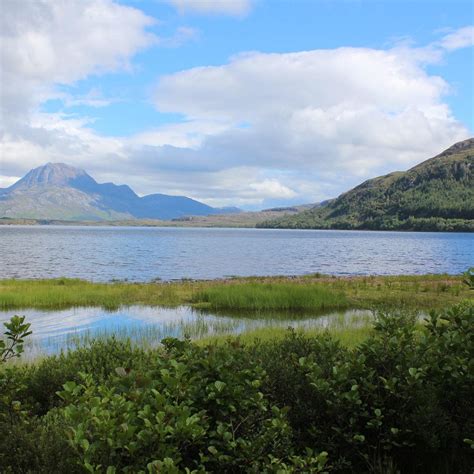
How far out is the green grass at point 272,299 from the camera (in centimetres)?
3162

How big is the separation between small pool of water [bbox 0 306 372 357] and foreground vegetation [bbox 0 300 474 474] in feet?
43.4

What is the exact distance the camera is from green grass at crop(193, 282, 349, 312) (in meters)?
31.6

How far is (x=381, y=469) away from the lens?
5.46 metres

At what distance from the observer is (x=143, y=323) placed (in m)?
26.1

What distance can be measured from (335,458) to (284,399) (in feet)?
3.12

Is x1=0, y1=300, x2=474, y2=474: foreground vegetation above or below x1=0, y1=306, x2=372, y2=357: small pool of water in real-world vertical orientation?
above

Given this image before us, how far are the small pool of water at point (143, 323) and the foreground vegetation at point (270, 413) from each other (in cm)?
1324

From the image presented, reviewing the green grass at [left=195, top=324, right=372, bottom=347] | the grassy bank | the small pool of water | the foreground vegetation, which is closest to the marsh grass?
the grassy bank

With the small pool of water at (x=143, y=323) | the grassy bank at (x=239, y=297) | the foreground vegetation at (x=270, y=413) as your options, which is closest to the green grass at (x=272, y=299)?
the grassy bank at (x=239, y=297)

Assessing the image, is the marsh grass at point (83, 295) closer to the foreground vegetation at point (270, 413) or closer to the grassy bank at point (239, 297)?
the grassy bank at point (239, 297)

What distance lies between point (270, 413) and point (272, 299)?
26.8m

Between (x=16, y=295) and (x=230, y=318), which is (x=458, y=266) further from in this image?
Result: (x=16, y=295)

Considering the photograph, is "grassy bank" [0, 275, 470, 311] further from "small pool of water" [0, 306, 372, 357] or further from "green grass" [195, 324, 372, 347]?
"green grass" [195, 324, 372, 347]

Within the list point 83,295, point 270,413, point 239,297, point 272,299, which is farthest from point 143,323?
point 270,413
